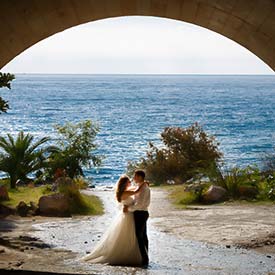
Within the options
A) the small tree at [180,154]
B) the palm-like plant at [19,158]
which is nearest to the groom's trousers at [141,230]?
the palm-like plant at [19,158]

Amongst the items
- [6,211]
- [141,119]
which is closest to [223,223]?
[6,211]

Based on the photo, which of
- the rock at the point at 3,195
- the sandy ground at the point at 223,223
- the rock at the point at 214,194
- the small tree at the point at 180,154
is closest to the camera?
the sandy ground at the point at 223,223

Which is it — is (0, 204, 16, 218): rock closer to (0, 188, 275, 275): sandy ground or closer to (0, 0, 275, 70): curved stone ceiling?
(0, 188, 275, 275): sandy ground

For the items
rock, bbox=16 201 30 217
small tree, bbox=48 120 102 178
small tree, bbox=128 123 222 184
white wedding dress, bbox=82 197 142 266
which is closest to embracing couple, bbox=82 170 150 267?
white wedding dress, bbox=82 197 142 266

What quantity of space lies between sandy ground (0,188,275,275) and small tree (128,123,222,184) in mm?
6271

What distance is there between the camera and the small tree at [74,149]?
78.3 ft

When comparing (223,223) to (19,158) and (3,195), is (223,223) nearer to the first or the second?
(3,195)

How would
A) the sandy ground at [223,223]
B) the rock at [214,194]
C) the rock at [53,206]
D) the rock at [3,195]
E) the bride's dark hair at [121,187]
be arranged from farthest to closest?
the rock at [214,194] → the rock at [3,195] → the rock at [53,206] → the sandy ground at [223,223] → the bride's dark hair at [121,187]

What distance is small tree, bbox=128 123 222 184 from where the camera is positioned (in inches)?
1019

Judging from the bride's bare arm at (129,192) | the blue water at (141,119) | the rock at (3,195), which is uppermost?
the blue water at (141,119)

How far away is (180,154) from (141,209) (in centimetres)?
1545

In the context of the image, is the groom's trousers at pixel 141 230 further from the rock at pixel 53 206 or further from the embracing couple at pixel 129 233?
the rock at pixel 53 206

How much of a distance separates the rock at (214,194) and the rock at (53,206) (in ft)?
13.6

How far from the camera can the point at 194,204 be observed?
65.7 feet
